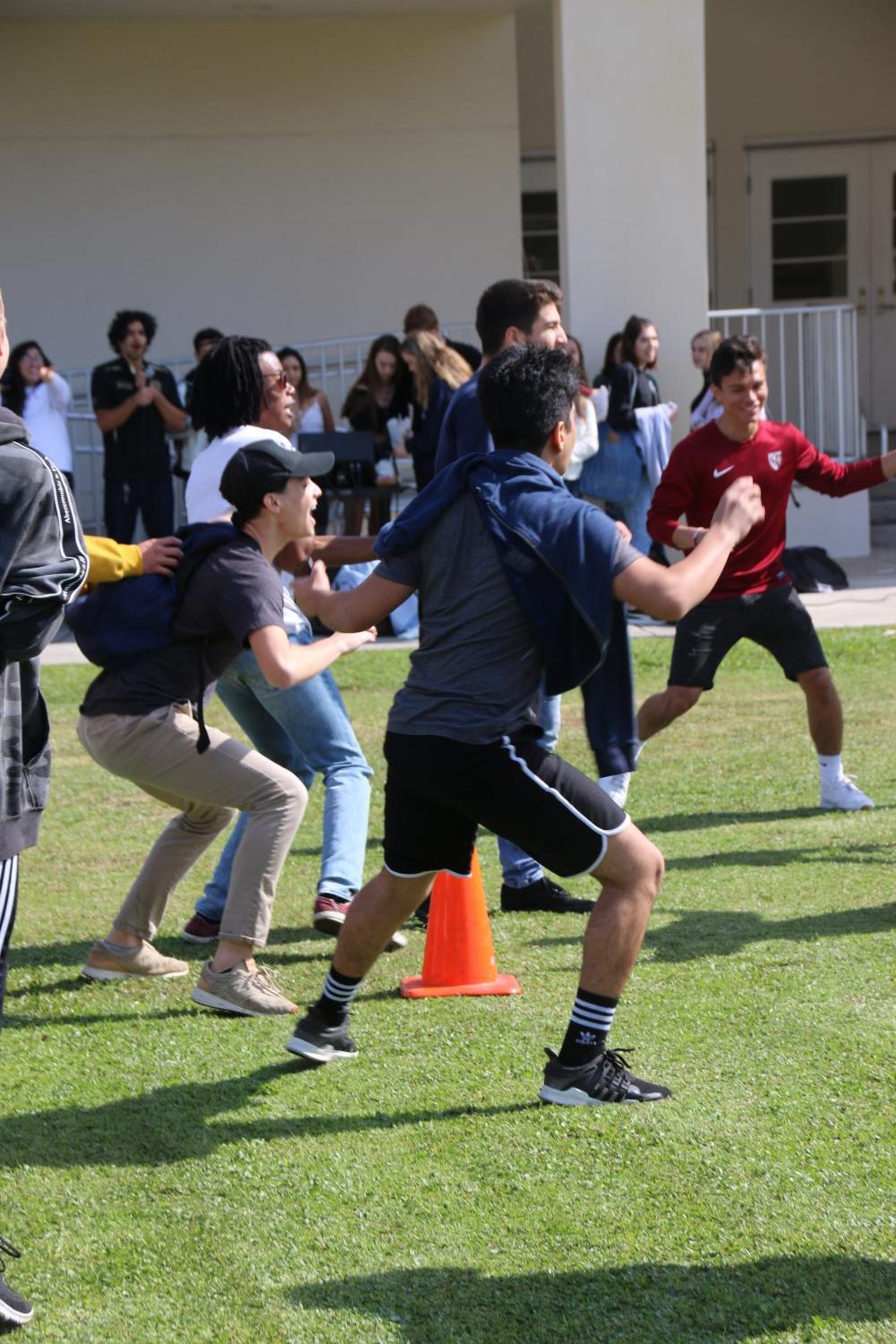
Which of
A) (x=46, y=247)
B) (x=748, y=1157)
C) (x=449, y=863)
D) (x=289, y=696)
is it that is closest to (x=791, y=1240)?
(x=748, y=1157)

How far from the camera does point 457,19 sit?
16422mm

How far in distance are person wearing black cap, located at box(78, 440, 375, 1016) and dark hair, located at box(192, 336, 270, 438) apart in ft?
1.81

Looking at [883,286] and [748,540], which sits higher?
[883,286]

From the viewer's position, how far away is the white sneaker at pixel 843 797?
7.32 meters

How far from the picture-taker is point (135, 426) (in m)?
13.4

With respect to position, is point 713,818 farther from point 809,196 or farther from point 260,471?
point 809,196

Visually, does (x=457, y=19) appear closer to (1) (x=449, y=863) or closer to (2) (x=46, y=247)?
(2) (x=46, y=247)

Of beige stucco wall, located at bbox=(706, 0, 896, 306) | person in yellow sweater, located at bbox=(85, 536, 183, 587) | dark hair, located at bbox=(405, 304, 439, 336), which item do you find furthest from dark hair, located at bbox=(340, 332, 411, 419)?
person in yellow sweater, located at bbox=(85, 536, 183, 587)

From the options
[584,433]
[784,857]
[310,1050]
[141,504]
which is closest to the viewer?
[310,1050]

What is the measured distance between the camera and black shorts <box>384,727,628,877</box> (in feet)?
13.2

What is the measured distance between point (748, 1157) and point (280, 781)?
1.81 m

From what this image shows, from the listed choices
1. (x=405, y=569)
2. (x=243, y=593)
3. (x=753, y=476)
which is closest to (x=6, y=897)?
(x=405, y=569)

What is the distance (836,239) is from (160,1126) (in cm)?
1629

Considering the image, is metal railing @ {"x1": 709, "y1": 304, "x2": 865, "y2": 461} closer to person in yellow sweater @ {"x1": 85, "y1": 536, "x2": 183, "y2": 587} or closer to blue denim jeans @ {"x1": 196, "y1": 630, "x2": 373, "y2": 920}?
blue denim jeans @ {"x1": 196, "y1": 630, "x2": 373, "y2": 920}
